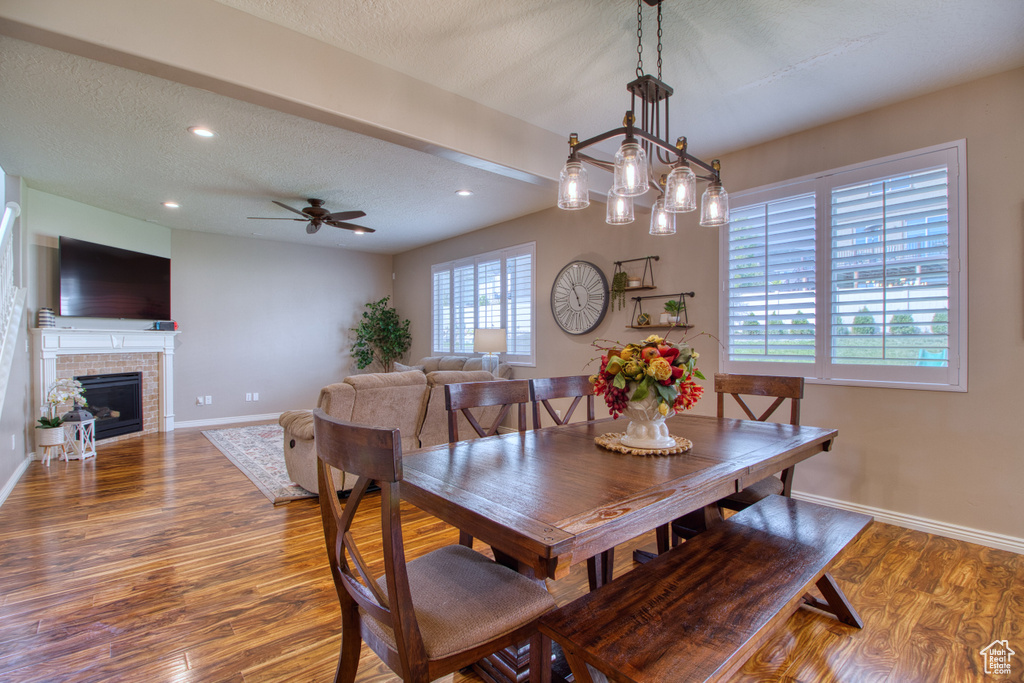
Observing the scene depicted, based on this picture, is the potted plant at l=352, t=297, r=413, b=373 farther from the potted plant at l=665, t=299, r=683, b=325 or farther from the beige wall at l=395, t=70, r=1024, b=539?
the beige wall at l=395, t=70, r=1024, b=539

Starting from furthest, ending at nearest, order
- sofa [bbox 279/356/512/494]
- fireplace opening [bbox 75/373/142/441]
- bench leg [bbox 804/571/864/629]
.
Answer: fireplace opening [bbox 75/373/142/441], sofa [bbox 279/356/512/494], bench leg [bbox 804/571/864/629]

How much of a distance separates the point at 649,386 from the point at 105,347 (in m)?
6.10

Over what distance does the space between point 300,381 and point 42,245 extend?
325 cm

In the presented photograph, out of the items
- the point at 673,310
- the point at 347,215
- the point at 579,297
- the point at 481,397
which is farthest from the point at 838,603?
the point at 347,215

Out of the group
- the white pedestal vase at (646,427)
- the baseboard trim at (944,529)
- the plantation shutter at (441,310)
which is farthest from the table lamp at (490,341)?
the white pedestal vase at (646,427)

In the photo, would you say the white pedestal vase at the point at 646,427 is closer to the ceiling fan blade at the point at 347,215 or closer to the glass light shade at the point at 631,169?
the glass light shade at the point at 631,169

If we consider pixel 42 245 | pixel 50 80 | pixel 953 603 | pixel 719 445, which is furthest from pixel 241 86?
pixel 42 245

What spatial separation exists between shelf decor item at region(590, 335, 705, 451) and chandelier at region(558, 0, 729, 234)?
23.7 inches

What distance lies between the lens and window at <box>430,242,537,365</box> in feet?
18.0

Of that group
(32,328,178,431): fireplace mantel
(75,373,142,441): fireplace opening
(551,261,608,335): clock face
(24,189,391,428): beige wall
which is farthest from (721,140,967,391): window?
(75,373,142,441): fireplace opening

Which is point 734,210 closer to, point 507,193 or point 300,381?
point 507,193

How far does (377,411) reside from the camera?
10.8 feet

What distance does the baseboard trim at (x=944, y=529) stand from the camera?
2.60 meters

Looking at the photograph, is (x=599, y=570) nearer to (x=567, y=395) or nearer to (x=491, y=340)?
(x=567, y=395)
